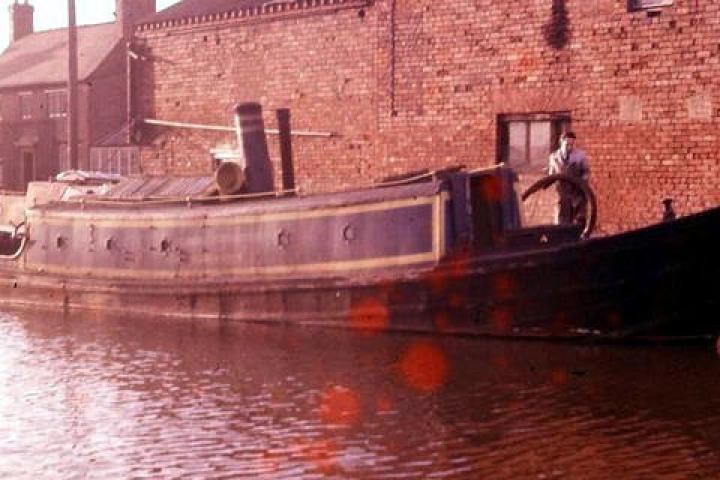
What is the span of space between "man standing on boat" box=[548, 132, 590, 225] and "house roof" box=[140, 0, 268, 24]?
9.76m

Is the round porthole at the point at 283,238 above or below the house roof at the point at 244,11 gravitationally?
below

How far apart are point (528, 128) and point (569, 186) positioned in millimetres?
4661

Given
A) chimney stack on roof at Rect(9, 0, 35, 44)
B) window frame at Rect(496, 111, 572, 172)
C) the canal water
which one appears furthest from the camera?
chimney stack on roof at Rect(9, 0, 35, 44)

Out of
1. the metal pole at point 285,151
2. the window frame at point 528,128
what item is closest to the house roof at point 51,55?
the window frame at point 528,128

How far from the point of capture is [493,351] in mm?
12320

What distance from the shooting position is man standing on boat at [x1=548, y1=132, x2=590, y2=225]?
44.9ft

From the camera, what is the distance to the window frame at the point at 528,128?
18.1 m

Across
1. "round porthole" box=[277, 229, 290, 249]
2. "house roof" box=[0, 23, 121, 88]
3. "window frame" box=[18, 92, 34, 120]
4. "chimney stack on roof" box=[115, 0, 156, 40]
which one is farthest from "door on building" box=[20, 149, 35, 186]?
"round porthole" box=[277, 229, 290, 249]

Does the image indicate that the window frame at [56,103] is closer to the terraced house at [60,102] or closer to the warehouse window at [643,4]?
the terraced house at [60,102]

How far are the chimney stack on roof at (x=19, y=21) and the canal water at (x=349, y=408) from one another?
35207 mm

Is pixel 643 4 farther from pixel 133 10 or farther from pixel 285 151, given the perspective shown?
pixel 133 10

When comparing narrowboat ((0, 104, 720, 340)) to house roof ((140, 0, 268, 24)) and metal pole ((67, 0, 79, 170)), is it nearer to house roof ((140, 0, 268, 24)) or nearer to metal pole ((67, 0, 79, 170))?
house roof ((140, 0, 268, 24))

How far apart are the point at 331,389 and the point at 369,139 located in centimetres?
1073

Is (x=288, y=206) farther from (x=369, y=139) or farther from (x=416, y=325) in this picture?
(x=369, y=139)
